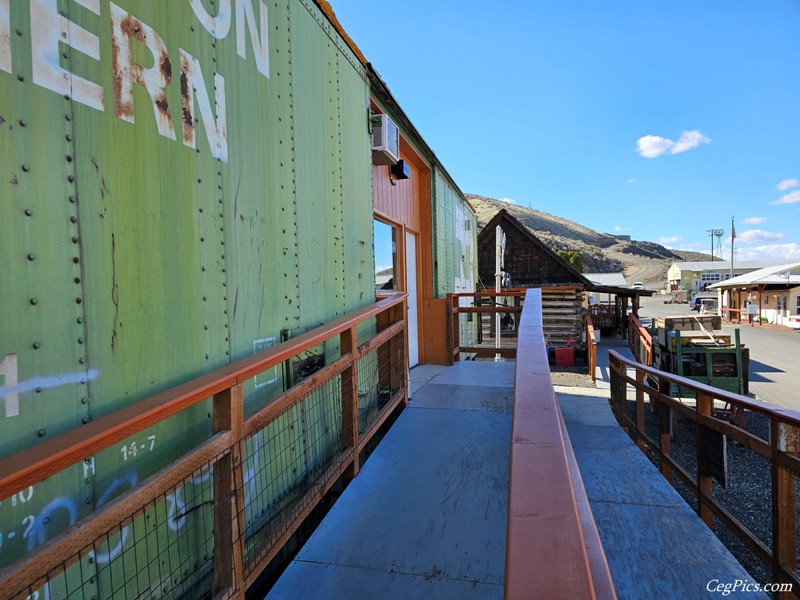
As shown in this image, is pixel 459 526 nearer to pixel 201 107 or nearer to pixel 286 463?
pixel 286 463

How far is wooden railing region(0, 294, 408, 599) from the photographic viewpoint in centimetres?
116

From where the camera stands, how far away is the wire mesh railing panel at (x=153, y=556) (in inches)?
54.7

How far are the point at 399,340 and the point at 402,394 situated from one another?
517 mm

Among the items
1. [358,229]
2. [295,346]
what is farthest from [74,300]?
[358,229]

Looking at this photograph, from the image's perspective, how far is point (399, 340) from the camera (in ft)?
14.3

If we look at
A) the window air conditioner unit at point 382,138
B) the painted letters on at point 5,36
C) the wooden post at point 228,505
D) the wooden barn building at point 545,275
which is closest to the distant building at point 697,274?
the wooden barn building at point 545,275

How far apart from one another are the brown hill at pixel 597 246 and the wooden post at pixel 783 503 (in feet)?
261

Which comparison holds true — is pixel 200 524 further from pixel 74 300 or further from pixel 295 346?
pixel 74 300

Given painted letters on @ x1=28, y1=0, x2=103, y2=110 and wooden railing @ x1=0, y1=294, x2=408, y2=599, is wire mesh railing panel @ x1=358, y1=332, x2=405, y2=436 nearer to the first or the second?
wooden railing @ x1=0, y1=294, x2=408, y2=599

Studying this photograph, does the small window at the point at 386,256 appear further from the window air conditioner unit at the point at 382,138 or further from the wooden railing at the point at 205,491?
the wooden railing at the point at 205,491

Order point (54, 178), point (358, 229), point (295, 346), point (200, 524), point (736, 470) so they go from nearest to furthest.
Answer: point (54, 178)
point (200, 524)
point (295, 346)
point (358, 229)
point (736, 470)

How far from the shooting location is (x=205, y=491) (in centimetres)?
197

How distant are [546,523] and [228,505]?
4.36ft

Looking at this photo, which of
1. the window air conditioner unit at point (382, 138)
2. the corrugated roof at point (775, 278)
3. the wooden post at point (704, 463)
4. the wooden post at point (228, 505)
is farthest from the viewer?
the corrugated roof at point (775, 278)
